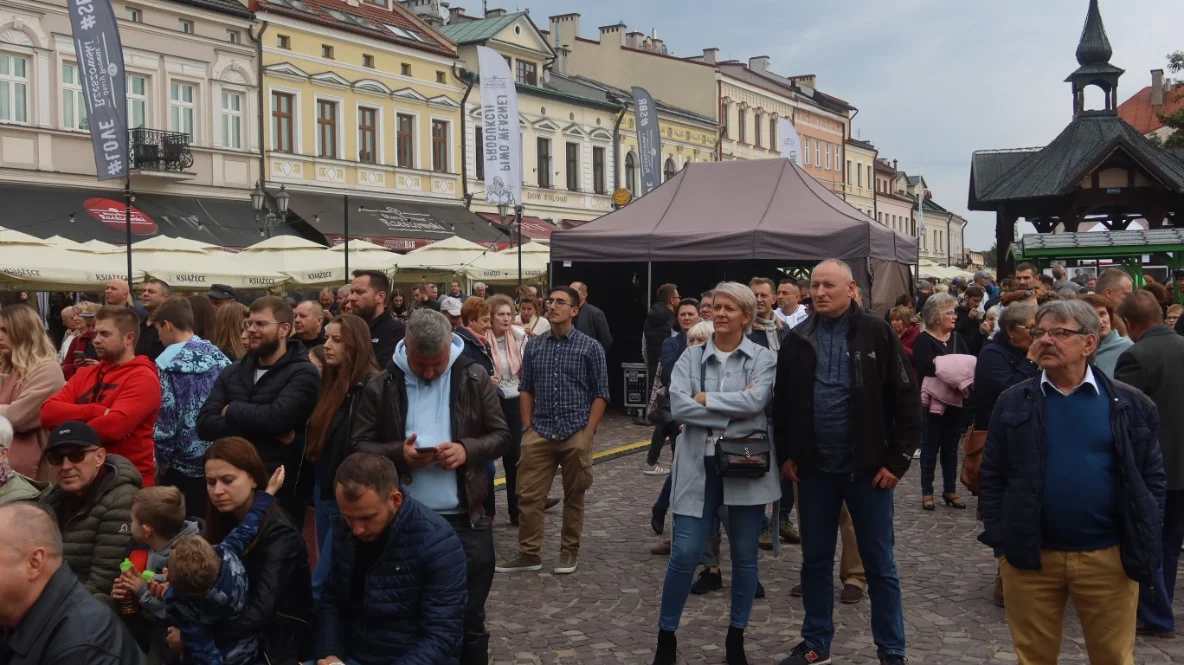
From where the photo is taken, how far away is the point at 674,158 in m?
48.8

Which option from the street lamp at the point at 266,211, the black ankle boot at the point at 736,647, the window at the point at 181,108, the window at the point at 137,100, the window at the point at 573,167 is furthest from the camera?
the window at the point at 573,167

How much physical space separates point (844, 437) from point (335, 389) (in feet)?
8.13

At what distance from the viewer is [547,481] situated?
7555 millimetres

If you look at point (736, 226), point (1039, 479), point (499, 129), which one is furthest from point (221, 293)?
point (499, 129)

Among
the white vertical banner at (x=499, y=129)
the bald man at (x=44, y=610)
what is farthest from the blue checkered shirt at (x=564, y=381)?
the white vertical banner at (x=499, y=129)

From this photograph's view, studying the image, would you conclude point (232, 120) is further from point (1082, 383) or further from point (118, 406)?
point (1082, 383)

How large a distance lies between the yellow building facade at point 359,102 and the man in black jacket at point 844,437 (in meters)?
27.3

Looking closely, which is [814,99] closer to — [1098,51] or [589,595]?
[1098,51]

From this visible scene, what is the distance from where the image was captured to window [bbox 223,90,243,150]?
97.3 feet

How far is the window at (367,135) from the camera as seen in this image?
33.7 meters

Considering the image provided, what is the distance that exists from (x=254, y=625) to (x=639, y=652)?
2.24 meters

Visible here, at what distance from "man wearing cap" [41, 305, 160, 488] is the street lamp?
19448 millimetres

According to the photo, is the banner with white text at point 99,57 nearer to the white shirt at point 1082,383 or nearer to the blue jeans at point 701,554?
the blue jeans at point 701,554

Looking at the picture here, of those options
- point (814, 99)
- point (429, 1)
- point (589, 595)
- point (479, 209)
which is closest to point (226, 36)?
point (479, 209)
